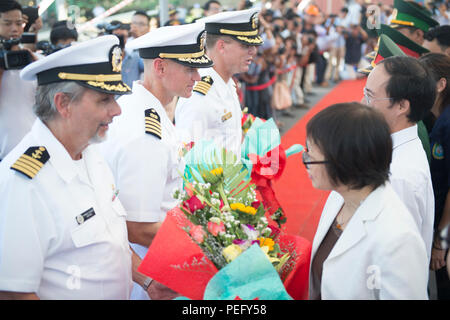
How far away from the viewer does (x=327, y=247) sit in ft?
5.68

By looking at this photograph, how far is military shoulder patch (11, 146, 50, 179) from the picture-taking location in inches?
60.7

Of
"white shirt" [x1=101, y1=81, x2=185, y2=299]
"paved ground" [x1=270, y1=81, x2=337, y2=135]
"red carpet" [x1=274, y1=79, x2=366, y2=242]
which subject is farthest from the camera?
"paved ground" [x1=270, y1=81, x2=337, y2=135]

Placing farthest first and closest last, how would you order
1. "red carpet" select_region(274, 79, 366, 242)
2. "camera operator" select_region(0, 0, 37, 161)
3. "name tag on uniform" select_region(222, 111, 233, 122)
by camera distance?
1. "red carpet" select_region(274, 79, 366, 242)
2. "camera operator" select_region(0, 0, 37, 161)
3. "name tag on uniform" select_region(222, 111, 233, 122)

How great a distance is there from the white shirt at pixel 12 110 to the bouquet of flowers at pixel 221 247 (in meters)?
2.32

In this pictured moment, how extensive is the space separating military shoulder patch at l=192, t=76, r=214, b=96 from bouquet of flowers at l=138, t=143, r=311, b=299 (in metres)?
1.41

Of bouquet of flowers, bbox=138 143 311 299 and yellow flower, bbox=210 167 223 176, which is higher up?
yellow flower, bbox=210 167 223 176

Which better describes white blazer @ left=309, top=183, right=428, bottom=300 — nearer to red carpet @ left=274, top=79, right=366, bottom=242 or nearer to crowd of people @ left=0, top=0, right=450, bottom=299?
crowd of people @ left=0, top=0, right=450, bottom=299

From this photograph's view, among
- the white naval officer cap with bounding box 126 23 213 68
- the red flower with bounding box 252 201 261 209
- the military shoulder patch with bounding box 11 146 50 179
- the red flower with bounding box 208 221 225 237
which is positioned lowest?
the red flower with bounding box 252 201 261 209

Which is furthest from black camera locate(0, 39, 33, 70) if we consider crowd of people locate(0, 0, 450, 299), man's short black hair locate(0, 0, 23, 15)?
crowd of people locate(0, 0, 450, 299)

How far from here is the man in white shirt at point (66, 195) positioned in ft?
4.95

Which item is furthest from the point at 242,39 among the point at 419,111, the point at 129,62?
the point at 129,62

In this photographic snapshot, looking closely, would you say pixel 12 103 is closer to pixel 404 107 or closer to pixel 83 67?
pixel 83 67

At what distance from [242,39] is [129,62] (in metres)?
2.66

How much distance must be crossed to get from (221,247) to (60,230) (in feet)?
1.81
